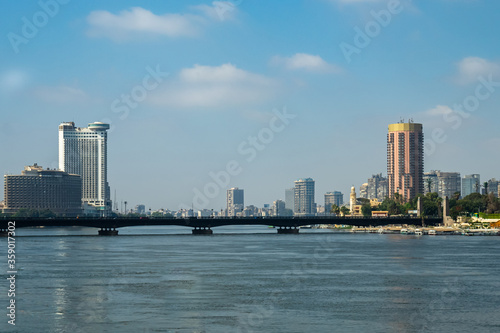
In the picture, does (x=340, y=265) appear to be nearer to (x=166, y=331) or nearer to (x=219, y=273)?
(x=219, y=273)

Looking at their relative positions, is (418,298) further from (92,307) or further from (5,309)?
(5,309)

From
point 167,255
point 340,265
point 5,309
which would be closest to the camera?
point 5,309

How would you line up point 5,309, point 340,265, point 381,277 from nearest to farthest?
point 5,309, point 381,277, point 340,265

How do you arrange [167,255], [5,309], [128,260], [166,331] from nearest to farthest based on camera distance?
[166,331]
[5,309]
[128,260]
[167,255]

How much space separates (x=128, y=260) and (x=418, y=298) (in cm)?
6149

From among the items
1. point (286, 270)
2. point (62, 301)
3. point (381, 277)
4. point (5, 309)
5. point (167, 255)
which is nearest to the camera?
point (5, 309)

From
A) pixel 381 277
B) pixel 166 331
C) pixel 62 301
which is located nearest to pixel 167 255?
pixel 381 277

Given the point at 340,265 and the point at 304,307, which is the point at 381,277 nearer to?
the point at 340,265

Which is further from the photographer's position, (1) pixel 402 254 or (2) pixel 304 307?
(1) pixel 402 254

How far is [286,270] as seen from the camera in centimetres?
10231

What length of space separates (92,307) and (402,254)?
270 feet

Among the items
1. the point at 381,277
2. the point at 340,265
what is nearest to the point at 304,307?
the point at 381,277

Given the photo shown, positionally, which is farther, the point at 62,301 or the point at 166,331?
the point at 62,301

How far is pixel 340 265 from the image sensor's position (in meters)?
111
